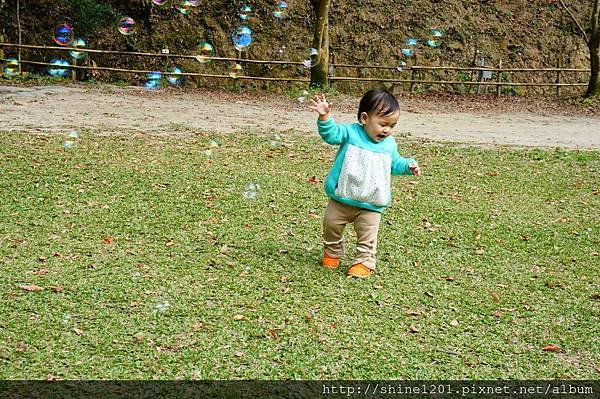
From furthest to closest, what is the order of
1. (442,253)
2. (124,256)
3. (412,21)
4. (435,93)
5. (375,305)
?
(412,21), (435,93), (442,253), (124,256), (375,305)

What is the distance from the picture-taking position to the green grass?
394 centimetres

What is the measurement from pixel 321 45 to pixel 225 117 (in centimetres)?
660

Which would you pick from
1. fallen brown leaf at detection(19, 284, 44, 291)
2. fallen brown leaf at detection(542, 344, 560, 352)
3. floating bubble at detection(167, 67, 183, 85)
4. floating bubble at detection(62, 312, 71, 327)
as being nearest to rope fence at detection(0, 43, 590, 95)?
floating bubble at detection(167, 67, 183, 85)

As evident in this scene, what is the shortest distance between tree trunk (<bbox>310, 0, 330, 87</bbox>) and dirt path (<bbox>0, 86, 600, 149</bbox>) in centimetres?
143

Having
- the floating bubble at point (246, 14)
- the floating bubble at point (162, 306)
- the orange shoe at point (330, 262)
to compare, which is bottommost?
the floating bubble at point (162, 306)

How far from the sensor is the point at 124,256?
5.54 meters

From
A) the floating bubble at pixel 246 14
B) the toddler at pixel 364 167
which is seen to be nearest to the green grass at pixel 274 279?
the toddler at pixel 364 167

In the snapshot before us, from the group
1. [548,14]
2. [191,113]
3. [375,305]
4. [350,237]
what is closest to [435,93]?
[548,14]

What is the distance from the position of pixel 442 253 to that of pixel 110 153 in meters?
5.67

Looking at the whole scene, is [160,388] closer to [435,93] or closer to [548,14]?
[435,93]

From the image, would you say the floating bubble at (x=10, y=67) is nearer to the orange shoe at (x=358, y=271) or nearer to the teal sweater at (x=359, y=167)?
the teal sweater at (x=359, y=167)

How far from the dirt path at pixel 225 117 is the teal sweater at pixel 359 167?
7896 mm

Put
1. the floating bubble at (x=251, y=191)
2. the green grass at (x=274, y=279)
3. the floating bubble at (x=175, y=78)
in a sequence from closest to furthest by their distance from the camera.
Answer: the green grass at (x=274, y=279), the floating bubble at (x=251, y=191), the floating bubble at (x=175, y=78)

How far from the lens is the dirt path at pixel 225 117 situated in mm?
13445
